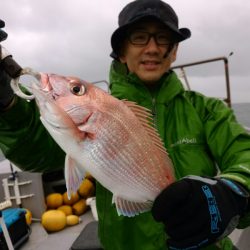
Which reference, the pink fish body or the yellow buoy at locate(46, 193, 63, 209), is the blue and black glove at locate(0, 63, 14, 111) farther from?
the yellow buoy at locate(46, 193, 63, 209)

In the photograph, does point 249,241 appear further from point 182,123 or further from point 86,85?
point 86,85

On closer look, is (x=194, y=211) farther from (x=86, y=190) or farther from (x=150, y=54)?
(x=86, y=190)

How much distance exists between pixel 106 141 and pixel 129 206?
332 millimetres

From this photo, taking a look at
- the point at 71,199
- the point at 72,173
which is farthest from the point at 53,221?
the point at 72,173

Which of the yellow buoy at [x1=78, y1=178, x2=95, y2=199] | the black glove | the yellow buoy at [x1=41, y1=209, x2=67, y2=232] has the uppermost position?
the black glove

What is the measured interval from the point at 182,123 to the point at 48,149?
85 centimetres

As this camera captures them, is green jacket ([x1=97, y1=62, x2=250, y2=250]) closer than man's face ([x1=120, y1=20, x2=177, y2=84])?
Yes

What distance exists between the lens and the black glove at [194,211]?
1740 millimetres

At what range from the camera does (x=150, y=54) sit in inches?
97.6

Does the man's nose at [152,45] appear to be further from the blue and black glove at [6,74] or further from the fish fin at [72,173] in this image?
the fish fin at [72,173]

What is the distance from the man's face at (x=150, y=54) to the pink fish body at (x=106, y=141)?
69 centimetres

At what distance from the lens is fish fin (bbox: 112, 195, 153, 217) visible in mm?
1791

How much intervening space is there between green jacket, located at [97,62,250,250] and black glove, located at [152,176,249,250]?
1.35 ft

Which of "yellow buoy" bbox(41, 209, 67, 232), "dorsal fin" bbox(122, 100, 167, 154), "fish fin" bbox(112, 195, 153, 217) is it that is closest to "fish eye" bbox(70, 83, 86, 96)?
"dorsal fin" bbox(122, 100, 167, 154)
